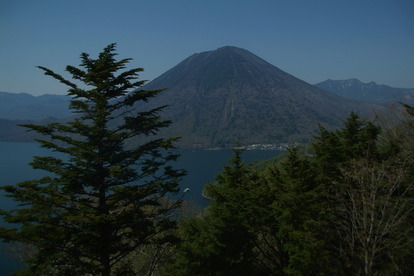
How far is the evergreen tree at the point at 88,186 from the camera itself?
8.45 meters

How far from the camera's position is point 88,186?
1009cm

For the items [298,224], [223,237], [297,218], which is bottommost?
[223,237]

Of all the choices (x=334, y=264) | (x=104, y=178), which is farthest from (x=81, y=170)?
(x=334, y=264)

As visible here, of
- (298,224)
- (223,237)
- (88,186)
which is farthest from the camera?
(223,237)

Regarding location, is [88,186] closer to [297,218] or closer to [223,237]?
[223,237]

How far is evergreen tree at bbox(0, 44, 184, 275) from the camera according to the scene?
8.45 metres

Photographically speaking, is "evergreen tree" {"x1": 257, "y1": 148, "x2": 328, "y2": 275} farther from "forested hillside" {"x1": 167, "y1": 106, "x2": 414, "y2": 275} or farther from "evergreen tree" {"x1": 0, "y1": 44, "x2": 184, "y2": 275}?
"evergreen tree" {"x1": 0, "y1": 44, "x2": 184, "y2": 275}

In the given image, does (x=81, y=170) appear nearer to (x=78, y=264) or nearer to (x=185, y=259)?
(x=78, y=264)

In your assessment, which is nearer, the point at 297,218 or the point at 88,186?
the point at 88,186

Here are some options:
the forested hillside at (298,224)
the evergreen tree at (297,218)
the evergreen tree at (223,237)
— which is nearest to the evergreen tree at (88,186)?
the evergreen tree at (223,237)

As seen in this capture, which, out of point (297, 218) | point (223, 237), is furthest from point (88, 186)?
point (297, 218)


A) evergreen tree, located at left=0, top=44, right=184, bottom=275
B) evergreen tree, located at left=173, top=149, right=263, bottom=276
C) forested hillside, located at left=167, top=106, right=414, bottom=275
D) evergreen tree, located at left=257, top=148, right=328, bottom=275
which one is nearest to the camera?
evergreen tree, located at left=0, top=44, right=184, bottom=275

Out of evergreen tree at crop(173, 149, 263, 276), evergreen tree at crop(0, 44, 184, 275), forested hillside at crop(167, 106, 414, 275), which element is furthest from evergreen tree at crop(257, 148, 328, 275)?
evergreen tree at crop(0, 44, 184, 275)

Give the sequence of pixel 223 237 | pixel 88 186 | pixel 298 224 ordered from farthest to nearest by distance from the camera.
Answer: pixel 223 237 → pixel 298 224 → pixel 88 186
